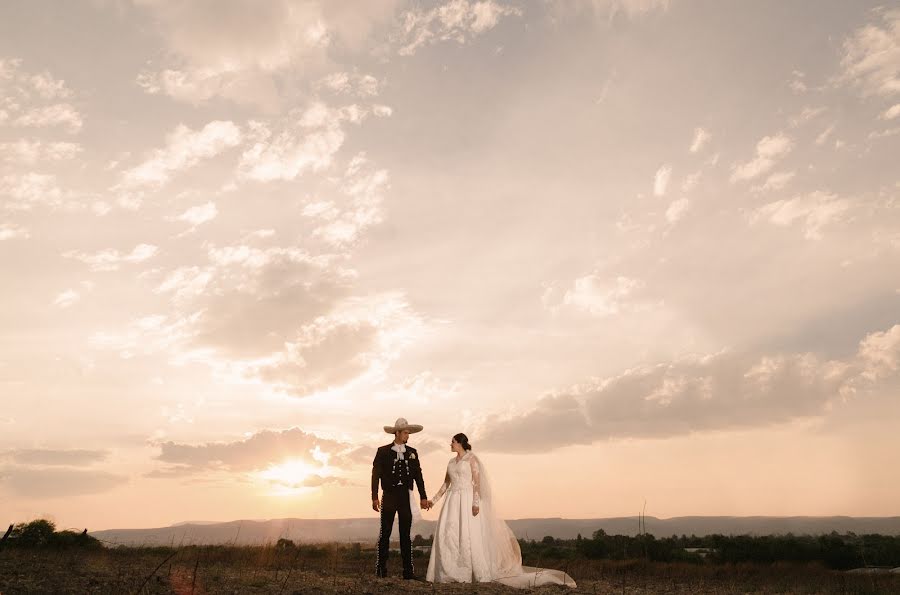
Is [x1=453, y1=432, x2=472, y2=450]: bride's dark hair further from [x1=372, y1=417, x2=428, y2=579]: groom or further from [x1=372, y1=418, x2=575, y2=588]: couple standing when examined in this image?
[x1=372, y1=417, x2=428, y2=579]: groom

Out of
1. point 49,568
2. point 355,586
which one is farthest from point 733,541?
point 49,568

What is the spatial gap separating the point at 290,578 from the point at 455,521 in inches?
132

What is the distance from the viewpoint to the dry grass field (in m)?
10.7

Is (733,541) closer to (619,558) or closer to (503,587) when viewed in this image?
(619,558)

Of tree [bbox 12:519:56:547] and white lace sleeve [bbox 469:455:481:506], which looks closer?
white lace sleeve [bbox 469:455:481:506]

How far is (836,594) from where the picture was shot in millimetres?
15852

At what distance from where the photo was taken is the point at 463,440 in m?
14.2

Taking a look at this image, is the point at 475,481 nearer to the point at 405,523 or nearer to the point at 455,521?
the point at 455,521

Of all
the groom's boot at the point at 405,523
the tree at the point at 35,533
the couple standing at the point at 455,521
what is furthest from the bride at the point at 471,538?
the tree at the point at 35,533

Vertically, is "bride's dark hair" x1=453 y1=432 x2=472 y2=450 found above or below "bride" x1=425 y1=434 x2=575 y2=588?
above

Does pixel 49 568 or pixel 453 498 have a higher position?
pixel 453 498

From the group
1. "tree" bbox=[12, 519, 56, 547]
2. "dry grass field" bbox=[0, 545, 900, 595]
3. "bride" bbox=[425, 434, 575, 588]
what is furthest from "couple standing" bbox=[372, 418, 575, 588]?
"tree" bbox=[12, 519, 56, 547]

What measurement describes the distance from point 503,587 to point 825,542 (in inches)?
895

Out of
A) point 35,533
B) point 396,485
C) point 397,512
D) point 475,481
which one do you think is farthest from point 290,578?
point 35,533
